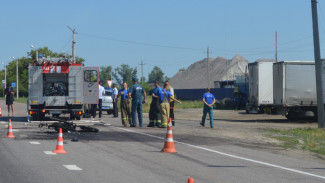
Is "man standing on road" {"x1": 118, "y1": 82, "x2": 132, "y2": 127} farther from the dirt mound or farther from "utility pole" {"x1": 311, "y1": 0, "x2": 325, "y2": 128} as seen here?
the dirt mound

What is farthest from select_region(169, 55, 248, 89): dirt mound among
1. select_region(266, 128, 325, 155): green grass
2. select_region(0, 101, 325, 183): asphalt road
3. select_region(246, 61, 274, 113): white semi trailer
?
select_region(0, 101, 325, 183): asphalt road

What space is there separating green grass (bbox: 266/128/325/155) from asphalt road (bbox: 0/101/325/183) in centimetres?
147

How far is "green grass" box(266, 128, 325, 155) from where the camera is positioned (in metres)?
15.2

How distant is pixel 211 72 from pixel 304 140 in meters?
112

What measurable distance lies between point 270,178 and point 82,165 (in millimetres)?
3443

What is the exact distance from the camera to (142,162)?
1091 centimetres

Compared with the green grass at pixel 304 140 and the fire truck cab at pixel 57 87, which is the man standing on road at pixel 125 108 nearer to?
the fire truck cab at pixel 57 87

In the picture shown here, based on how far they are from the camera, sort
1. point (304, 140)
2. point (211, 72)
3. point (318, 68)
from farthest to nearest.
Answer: point (211, 72), point (318, 68), point (304, 140)

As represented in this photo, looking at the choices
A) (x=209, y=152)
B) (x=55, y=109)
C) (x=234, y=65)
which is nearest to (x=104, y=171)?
(x=209, y=152)

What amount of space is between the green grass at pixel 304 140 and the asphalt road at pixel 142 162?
1475 mm

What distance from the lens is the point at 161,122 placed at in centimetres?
2092

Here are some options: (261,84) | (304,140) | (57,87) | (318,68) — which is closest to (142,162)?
(304,140)

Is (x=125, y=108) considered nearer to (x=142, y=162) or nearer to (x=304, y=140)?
(x=304, y=140)

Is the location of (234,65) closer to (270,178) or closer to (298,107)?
(298,107)
